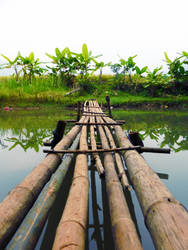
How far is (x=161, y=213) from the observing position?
125 cm

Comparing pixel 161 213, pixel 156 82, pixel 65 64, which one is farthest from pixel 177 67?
pixel 161 213

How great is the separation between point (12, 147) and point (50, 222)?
3.28 meters

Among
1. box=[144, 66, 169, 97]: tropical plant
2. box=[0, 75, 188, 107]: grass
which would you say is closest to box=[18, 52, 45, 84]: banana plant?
box=[0, 75, 188, 107]: grass

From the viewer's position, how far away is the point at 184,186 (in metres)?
2.68

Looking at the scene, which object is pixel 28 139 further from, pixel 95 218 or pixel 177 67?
pixel 177 67

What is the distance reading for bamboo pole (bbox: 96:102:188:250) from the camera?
103cm

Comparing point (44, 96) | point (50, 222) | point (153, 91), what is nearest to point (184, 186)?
point (50, 222)

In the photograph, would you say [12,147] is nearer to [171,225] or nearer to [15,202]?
[15,202]

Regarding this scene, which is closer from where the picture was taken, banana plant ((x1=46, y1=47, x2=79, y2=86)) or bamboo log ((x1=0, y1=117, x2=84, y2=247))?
bamboo log ((x1=0, y1=117, x2=84, y2=247))

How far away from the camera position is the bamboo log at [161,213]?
103cm

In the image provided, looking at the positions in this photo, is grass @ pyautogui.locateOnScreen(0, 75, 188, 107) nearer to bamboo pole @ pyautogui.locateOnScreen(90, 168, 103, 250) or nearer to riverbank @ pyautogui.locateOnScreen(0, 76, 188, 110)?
riverbank @ pyautogui.locateOnScreen(0, 76, 188, 110)

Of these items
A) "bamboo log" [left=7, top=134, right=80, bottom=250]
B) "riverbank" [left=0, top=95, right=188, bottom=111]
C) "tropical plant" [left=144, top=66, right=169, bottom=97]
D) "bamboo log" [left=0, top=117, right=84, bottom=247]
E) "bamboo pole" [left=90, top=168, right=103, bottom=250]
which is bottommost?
"bamboo pole" [left=90, top=168, right=103, bottom=250]

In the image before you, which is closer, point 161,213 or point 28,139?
point 161,213

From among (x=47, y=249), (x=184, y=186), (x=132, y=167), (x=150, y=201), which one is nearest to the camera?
(x=150, y=201)
